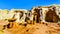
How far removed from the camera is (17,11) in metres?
39.0

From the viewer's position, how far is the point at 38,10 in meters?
33.4

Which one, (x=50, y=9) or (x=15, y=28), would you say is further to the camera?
(x=50, y=9)

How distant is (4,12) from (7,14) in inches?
76.4

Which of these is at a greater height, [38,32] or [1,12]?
[1,12]

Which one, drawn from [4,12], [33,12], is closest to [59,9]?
[33,12]

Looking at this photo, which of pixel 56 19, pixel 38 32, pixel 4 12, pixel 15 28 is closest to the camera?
pixel 38 32

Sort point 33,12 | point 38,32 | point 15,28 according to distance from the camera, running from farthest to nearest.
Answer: point 33,12
point 15,28
point 38,32

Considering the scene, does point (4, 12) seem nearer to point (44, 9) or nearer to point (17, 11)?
point (17, 11)

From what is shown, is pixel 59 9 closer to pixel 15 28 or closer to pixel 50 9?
pixel 50 9

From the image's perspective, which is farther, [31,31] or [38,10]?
[38,10]

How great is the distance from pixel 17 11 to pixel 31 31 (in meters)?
26.7

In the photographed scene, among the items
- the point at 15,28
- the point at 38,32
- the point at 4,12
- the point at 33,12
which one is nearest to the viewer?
the point at 38,32

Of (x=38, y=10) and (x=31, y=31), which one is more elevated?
(x=38, y=10)

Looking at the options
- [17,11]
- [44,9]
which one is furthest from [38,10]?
[17,11]
